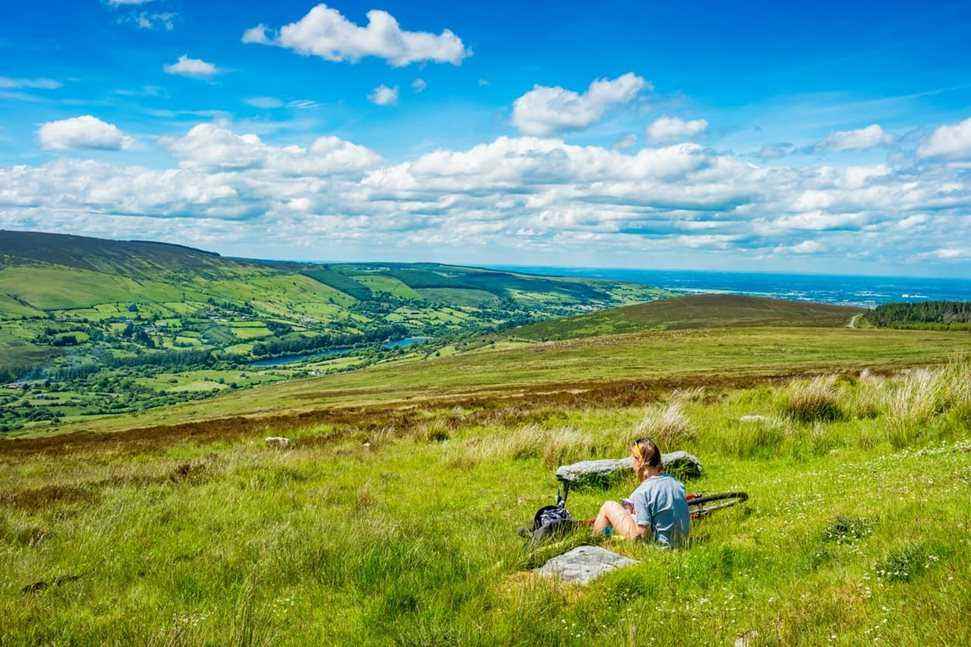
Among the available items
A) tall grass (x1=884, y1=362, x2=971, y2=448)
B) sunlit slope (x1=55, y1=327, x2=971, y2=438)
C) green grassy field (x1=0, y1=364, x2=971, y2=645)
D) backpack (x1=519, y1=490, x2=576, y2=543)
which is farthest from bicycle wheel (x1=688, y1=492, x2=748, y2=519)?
sunlit slope (x1=55, y1=327, x2=971, y2=438)

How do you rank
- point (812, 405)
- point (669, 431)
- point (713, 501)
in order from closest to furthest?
point (713, 501) → point (669, 431) → point (812, 405)

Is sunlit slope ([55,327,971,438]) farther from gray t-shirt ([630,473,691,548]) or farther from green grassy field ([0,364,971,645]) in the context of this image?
gray t-shirt ([630,473,691,548])

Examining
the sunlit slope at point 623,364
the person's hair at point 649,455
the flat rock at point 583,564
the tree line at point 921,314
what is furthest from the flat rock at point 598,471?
the tree line at point 921,314

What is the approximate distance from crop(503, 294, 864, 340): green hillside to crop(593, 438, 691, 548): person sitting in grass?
455 ft

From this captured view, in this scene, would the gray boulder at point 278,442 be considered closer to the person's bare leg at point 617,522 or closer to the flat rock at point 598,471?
the flat rock at point 598,471

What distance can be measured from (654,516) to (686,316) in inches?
6441

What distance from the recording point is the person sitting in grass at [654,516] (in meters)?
7.72

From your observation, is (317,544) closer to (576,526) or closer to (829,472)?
(576,526)

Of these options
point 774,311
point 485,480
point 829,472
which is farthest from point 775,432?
point 774,311

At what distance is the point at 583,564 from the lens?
655 cm

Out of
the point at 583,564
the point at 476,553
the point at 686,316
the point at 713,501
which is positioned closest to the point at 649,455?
the point at 713,501

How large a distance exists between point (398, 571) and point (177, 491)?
22.4 ft

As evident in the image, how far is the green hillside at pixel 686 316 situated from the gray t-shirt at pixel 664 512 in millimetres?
138634

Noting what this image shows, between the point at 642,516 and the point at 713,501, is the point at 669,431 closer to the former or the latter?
the point at 713,501
